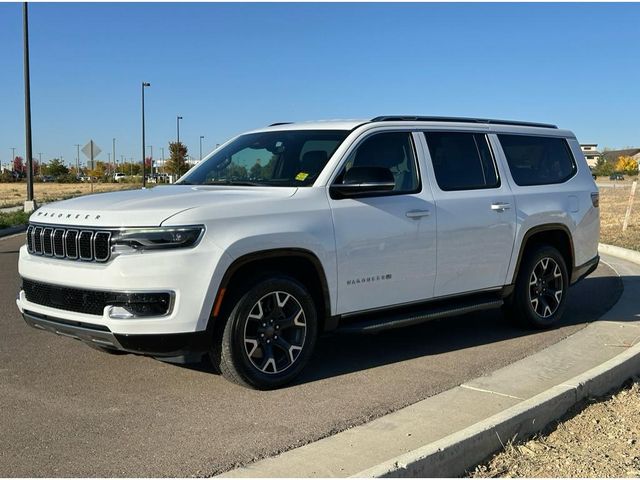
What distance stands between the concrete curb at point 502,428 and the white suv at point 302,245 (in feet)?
4.33

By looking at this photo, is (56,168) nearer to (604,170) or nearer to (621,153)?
(604,170)

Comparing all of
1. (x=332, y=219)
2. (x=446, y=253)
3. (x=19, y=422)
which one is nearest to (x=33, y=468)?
(x=19, y=422)

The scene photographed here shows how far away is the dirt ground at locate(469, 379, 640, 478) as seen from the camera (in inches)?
143

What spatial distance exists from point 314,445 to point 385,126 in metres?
2.84

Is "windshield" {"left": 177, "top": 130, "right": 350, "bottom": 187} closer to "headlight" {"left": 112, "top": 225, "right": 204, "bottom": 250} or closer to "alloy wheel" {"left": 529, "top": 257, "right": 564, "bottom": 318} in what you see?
"headlight" {"left": 112, "top": 225, "right": 204, "bottom": 250}

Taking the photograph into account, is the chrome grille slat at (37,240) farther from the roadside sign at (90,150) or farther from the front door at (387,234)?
the roadside sign at (90,150)

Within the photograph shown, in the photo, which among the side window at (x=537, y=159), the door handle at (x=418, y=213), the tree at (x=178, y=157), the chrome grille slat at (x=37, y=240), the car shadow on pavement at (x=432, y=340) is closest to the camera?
the chrome grille slat at (x=37, y=240)

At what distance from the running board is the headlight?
1479 mm

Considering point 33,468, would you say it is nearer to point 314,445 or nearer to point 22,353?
point 314,445

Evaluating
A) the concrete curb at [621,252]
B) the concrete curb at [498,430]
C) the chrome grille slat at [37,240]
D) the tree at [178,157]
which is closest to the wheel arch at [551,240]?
the concrete curb at [498,430]

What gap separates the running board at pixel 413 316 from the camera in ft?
17.1

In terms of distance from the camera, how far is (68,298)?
14.9ft

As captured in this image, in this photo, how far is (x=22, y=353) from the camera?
5.65 m

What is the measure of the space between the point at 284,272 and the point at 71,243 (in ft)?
4.82
